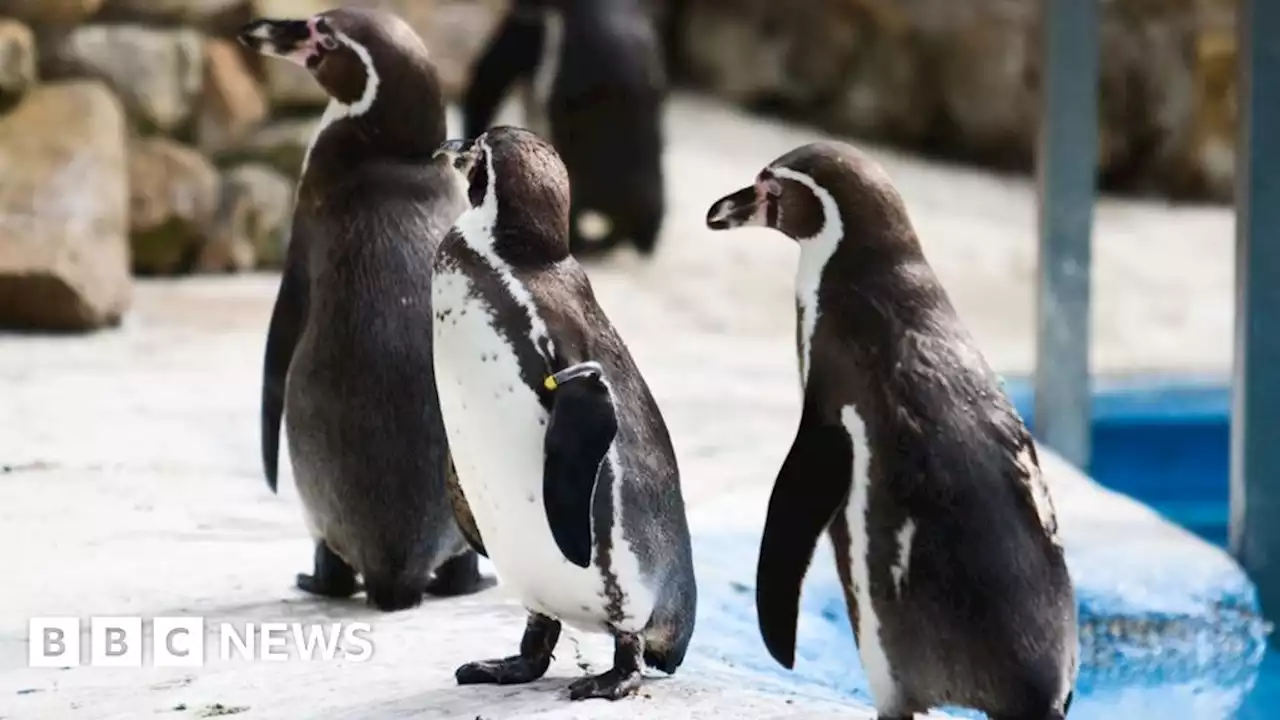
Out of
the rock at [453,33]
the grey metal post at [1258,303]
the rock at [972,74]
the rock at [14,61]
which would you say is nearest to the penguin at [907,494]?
A: the grey metal post at [1258,303]

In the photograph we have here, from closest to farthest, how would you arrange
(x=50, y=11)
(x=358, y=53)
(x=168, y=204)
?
(x=358, y=53)
(x=50, y=11)
(x=168, y=204)

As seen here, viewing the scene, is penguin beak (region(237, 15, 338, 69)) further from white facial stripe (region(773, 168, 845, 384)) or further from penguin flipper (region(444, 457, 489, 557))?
white facial stripe (region(773, 168, 845, 384))

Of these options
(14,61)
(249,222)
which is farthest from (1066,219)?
(14,61)

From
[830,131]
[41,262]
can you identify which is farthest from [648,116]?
[830,131]

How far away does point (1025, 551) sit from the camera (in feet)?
5.43

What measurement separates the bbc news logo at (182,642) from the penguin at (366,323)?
0.50 ft

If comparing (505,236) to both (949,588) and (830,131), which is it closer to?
(949,588)

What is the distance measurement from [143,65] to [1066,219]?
3386 millimetres

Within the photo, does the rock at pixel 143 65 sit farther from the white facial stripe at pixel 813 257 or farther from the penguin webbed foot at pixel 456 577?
the white facial stripe at pixel 813 257

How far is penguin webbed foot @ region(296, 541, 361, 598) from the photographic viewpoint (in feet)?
7.86

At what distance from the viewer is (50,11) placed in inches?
222

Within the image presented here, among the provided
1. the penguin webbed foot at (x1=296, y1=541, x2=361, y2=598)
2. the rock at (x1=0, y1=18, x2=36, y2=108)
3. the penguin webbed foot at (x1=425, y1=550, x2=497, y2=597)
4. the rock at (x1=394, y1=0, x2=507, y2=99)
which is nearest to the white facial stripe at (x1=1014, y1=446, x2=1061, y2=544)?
the penguin webbed foot at (x1=425, y1=550, x2=497, y2=597)

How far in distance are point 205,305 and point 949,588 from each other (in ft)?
13.4

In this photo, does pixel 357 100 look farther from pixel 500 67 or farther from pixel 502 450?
pixel 500 67
